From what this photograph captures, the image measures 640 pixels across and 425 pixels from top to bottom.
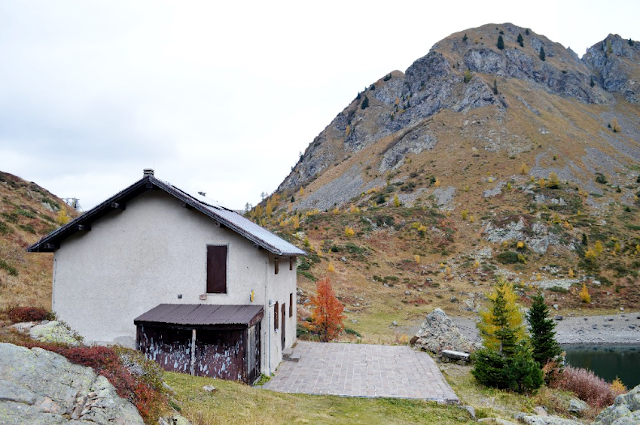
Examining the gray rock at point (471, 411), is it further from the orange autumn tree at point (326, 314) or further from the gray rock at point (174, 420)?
the orange autumn tree at point (326, 314)

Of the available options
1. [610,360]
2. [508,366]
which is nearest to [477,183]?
[610,360]

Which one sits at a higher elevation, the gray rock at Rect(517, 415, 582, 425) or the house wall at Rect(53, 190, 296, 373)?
the house wall at Rect(53, 190, 296, 373)

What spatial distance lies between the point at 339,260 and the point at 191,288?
153 ft

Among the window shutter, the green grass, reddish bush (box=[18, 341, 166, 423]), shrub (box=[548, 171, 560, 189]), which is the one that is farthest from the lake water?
shrub (box=[548, 171, 560, 189])

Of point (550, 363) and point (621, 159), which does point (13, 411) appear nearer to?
point (550, 363)

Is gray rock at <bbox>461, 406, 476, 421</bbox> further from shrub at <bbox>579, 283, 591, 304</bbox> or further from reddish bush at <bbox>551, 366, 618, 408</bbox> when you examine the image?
shrub at <bbox>579, 283, 591, 304</bbox>

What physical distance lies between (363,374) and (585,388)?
11372 mm

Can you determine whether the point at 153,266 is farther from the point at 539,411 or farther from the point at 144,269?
the point at 539,411

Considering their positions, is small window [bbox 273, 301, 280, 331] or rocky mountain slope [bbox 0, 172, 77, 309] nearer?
small window [bbox 273, 301, 280, 331]

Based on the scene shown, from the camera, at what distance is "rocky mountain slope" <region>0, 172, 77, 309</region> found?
27047 mm

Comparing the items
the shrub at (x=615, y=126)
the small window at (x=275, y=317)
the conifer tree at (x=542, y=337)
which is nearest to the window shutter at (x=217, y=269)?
the small window at (x=275, y=317)

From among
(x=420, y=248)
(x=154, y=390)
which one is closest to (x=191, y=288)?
(x=154, y=390)

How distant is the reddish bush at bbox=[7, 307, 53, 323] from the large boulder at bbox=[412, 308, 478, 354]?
1779cm

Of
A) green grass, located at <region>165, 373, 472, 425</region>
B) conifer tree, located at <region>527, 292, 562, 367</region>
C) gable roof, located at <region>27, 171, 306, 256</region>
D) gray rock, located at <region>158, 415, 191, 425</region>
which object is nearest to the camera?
gray rock, located at <region>158, 415, 191, 425</region>
